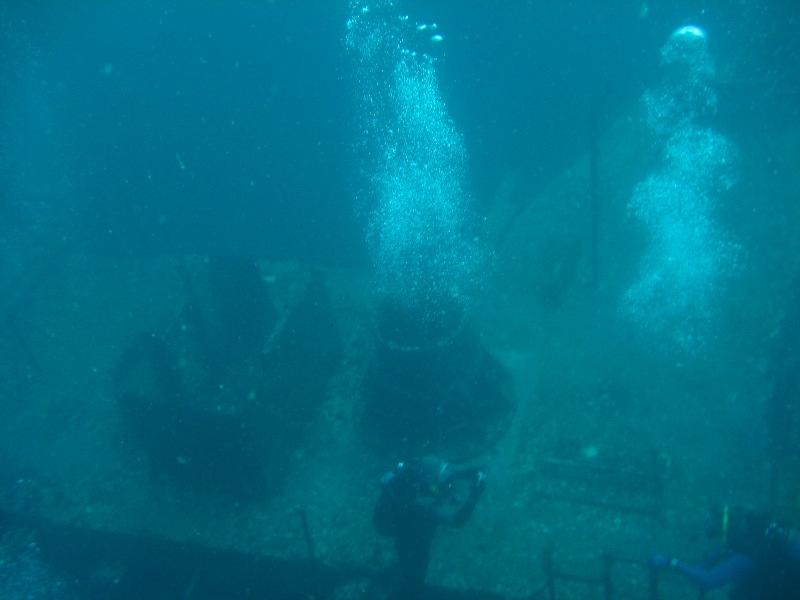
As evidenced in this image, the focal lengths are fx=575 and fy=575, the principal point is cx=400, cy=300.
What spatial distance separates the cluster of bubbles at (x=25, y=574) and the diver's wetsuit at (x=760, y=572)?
26.9 feet

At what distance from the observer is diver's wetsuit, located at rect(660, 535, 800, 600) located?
4.05 metres

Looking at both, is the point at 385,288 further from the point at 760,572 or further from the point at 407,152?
the point at 760,572

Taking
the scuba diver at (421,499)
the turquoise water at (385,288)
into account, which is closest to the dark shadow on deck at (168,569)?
the turquoise water at (385,288)

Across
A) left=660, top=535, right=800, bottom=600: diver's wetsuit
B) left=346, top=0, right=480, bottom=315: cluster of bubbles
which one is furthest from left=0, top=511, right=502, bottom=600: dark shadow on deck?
left=346, top=0, right=480, bottom=315: cluster of bubbles

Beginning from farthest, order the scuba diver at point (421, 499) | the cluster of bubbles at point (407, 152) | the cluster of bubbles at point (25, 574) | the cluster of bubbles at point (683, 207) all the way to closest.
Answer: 1. the cluster of bubbles at point (407, 152)
2. the cluster of bubbles at point (683, 207)
3. the cluster of bubbles at point (25, 574)
4. the scuba diver at point (421, 499)

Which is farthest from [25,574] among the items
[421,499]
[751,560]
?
[751,560]

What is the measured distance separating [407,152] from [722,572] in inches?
461

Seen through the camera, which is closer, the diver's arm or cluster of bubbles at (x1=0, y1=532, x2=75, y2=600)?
the diver's arm

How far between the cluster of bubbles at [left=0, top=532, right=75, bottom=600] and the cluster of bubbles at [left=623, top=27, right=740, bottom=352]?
1048 cm

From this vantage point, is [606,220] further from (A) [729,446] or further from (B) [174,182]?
(B) [174,182]

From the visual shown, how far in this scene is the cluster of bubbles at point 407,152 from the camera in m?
12.6

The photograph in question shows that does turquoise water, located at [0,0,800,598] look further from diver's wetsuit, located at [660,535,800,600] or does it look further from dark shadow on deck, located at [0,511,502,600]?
diver's wetsuit, located at [660,535,800,600]

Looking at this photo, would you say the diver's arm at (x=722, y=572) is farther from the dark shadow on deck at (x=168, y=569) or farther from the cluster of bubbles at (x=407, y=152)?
the cluster of bubbles at (x=407, y=152)

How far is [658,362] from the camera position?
9672 millimetres
